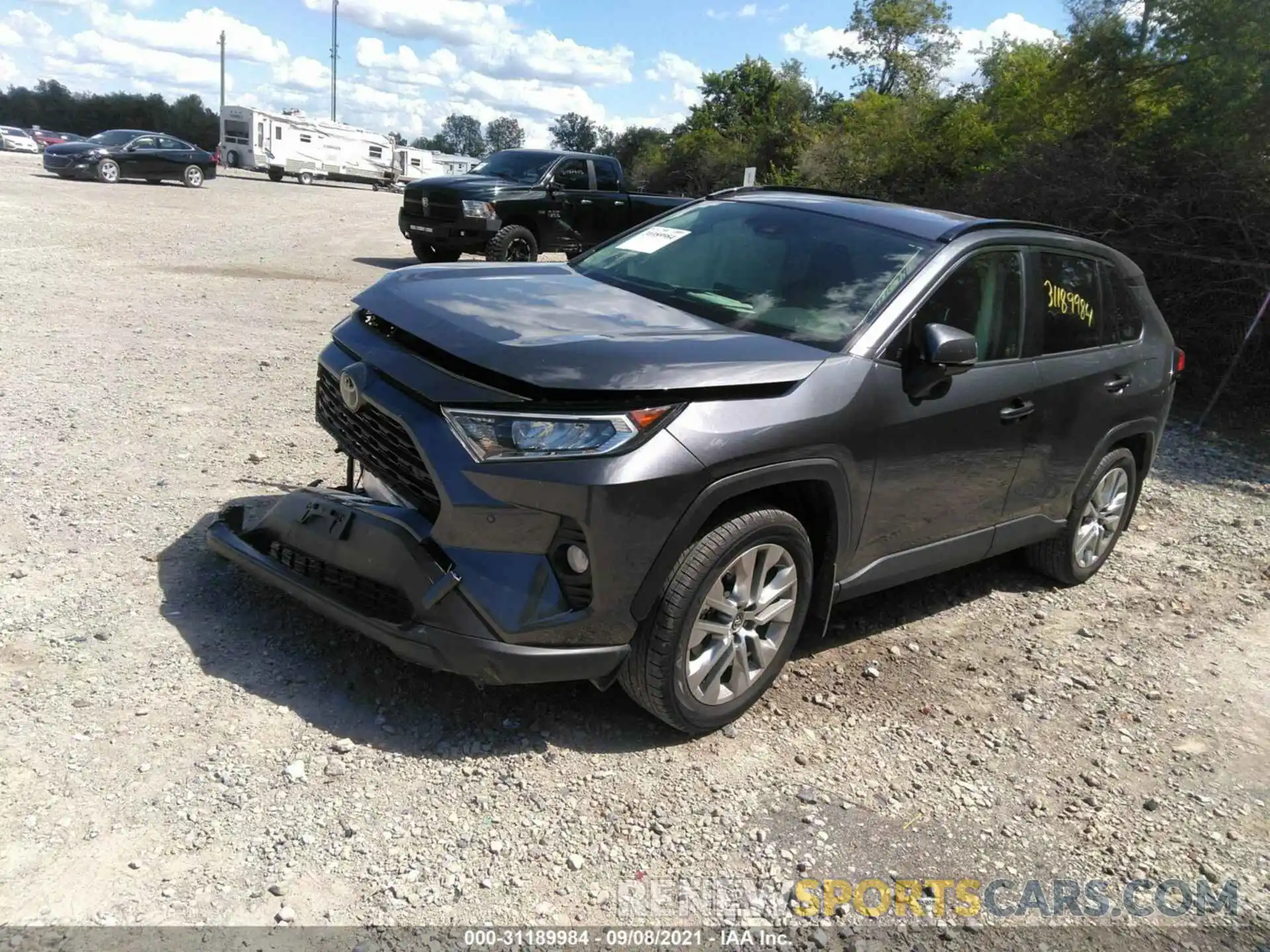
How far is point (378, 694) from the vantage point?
11.4 ft

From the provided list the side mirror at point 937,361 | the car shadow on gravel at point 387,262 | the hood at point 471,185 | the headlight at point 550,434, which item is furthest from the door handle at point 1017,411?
the car shadow on gravel at point 387,262

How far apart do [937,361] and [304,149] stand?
1749 inches

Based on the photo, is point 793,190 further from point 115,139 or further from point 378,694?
point 115,139

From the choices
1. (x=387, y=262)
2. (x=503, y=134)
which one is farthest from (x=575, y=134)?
(x=387, y=262)

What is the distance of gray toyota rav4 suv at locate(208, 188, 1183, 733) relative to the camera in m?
2.99

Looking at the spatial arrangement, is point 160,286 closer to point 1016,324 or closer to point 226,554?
point 226,554

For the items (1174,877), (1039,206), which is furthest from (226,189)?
(1174,877)

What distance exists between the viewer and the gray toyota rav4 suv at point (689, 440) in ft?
9.81

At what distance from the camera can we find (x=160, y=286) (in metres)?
10.7

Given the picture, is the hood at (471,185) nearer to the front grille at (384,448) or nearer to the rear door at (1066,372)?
the rear door at (1066,372)

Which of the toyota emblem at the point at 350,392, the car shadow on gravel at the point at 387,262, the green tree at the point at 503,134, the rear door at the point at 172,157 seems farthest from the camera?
the green tree at the point at 503,134

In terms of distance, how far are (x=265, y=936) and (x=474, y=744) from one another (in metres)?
0.97

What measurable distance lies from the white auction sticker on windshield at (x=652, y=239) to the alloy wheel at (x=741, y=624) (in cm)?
180

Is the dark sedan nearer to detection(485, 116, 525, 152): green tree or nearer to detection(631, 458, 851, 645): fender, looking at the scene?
detection(631, 458, 851, 645): fender
